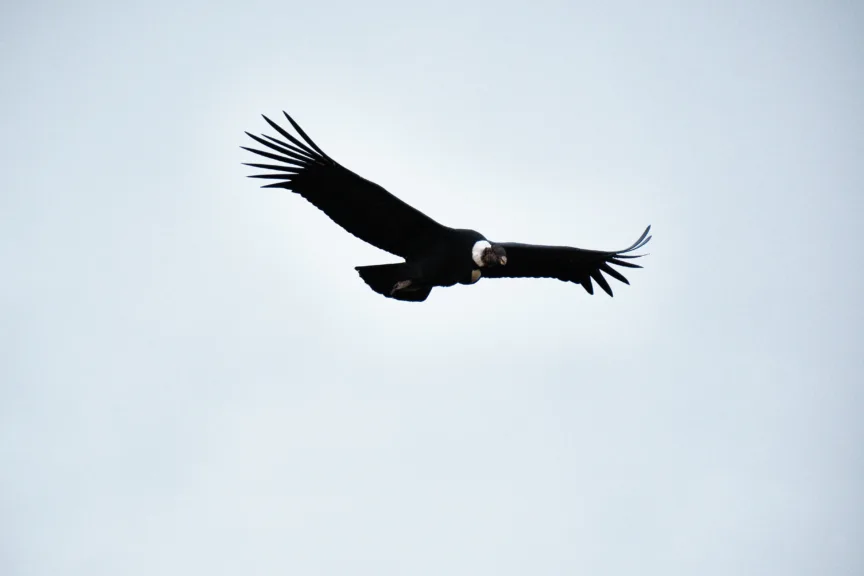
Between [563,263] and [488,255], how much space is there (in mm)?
2330

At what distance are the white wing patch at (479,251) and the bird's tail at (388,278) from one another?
82cm

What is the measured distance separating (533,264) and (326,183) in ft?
12.4

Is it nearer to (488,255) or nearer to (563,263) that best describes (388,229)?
(488,255)

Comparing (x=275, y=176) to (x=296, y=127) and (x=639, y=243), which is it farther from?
(x=639, y=243)

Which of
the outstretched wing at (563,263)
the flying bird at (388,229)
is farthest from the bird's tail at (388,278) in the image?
the outstretched wing at (563,263)

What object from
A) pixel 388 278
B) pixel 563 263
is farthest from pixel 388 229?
pixel 563 263

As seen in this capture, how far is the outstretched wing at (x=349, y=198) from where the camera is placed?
13367 mm

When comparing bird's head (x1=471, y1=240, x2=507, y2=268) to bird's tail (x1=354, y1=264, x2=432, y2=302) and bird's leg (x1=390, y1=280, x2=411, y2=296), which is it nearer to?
bird's tail (x1=354, y1=264, x2=432, y2=302)

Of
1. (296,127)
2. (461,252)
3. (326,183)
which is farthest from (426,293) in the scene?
(296,127)

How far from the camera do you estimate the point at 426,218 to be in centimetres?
1380

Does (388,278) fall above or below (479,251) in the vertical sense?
below

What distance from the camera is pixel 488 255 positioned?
1402 centimetres

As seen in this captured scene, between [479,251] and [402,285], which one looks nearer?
[402,285]

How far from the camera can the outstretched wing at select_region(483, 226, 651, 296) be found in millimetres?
15188
